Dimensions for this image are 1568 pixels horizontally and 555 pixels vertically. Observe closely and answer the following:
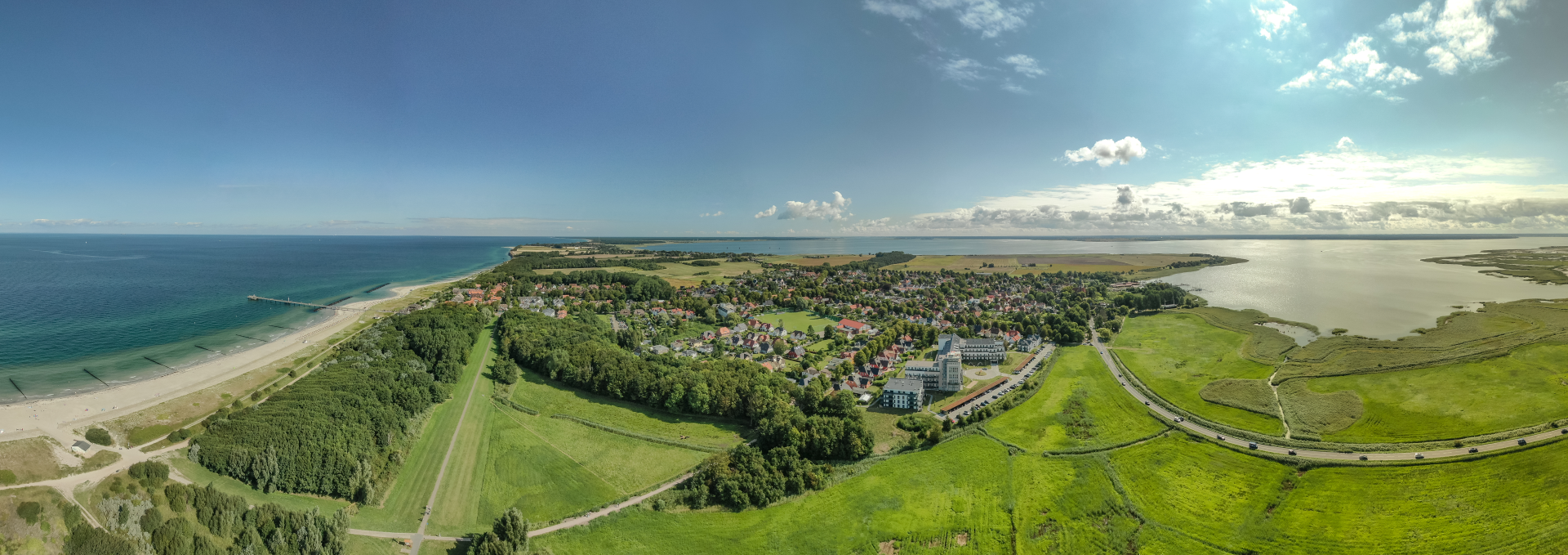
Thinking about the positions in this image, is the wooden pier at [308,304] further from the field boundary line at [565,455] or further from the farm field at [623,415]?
the field boundary line at [565,455]

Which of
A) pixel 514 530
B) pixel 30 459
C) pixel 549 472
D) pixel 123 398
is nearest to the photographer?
pixel 30 459

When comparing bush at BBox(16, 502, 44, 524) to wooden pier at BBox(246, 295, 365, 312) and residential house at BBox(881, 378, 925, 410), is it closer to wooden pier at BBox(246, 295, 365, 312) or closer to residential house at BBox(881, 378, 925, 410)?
residential house at BBox(881, 378, 925, 410)

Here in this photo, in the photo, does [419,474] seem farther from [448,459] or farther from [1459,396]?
[1459,396]

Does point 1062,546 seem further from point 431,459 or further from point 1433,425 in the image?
point 431,459

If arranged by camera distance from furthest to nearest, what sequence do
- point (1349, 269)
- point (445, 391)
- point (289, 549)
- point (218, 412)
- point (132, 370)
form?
1. point (1349, 269)
2. point (132, 370)
3. point (445, 391)
4. point (218, 412)
5. point (289, 549)

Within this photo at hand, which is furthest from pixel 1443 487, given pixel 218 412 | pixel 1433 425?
pixel 218 412

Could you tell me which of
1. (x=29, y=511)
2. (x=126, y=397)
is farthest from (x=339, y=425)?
(x=126, y=397)

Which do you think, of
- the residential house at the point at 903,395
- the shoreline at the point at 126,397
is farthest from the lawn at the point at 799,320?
the shoreline at the point at 126,397
